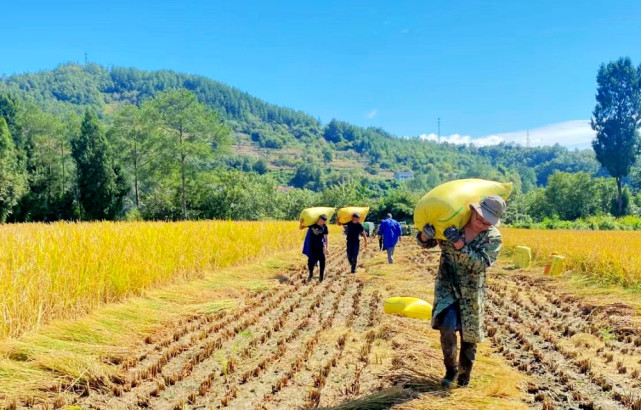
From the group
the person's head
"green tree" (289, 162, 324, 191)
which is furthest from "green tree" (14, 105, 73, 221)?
"green tree" (289, 162, 324, 191)

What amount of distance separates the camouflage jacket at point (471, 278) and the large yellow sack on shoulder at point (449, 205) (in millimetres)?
229

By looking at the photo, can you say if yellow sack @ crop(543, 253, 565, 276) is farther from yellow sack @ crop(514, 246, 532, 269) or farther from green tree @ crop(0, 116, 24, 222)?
green tree @ crop(0, 116, 24, 222)

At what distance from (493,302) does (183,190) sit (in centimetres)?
3112

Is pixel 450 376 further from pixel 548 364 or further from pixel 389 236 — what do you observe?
pixel 389 236

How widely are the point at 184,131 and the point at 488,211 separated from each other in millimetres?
36634

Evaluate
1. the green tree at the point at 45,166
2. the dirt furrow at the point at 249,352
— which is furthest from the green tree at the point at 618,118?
the green tree at the point at 45,166

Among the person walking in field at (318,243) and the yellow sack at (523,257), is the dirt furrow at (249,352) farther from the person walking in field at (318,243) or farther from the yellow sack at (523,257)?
the yellow sack at (523,257)

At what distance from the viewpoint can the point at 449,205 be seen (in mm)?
3723

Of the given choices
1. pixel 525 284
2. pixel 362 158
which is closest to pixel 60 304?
pixel 525 284

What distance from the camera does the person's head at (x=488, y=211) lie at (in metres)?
3.63

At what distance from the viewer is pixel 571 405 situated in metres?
3.72

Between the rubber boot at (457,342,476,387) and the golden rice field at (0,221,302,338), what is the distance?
477cm

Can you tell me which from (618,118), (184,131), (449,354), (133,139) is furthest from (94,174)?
(618,118)

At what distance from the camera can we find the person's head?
11.9ft
